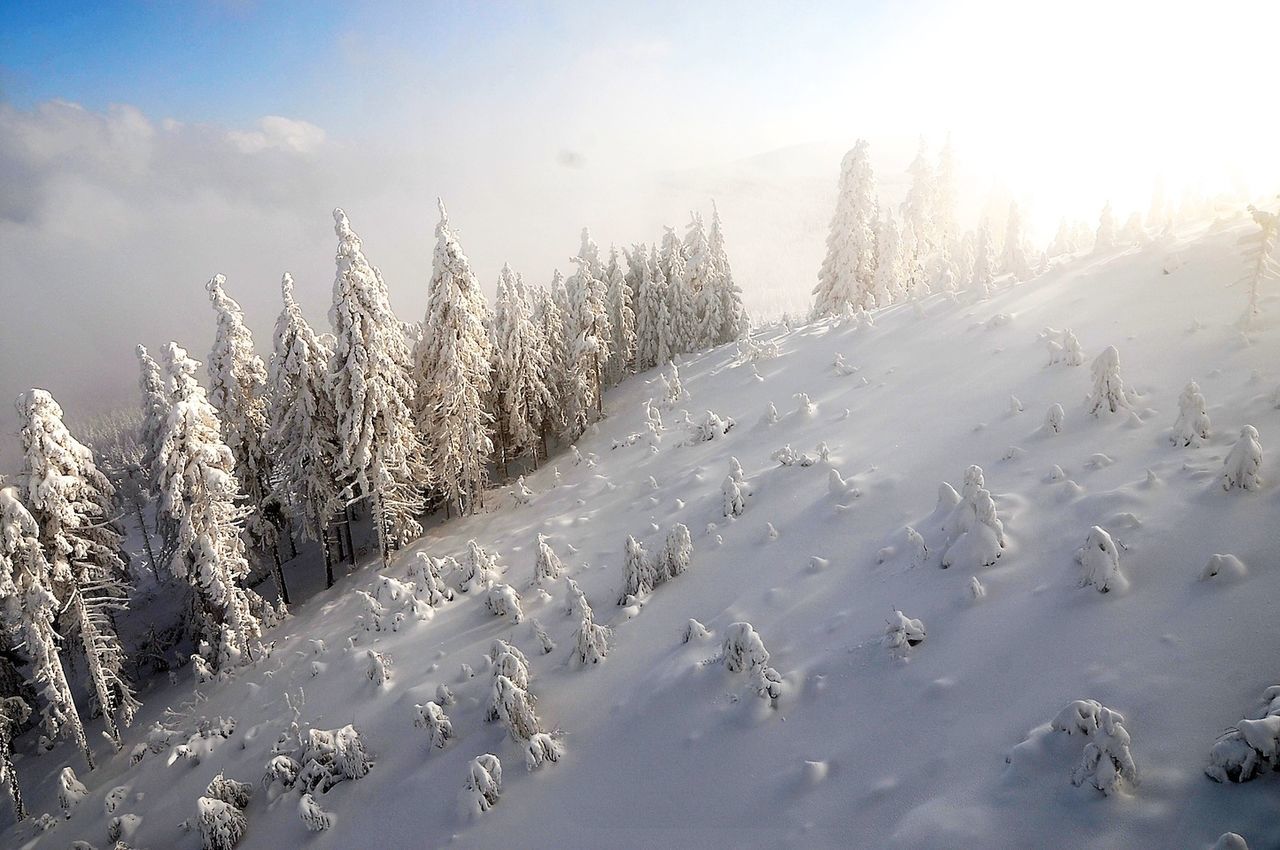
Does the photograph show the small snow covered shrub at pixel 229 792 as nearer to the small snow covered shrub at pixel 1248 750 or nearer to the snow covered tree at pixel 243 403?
the snow covered tree at pixel 243 403

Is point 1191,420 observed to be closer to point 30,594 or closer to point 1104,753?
point 1104,753

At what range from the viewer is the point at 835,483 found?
514 inches

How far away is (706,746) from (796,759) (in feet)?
4.59

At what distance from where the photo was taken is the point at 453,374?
24250 millimetres

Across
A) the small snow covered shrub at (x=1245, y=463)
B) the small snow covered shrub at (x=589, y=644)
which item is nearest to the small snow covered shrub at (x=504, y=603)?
the small snow covered shrub at (x=589, y=644)

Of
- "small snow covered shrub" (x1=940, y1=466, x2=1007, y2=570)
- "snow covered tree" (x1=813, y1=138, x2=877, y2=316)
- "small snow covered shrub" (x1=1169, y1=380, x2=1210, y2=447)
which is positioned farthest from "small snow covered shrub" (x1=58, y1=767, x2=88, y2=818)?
"snow covered tree" (x1=813, y1=138, x2=877, y2=316)

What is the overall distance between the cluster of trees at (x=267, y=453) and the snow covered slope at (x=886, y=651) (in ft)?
12.0

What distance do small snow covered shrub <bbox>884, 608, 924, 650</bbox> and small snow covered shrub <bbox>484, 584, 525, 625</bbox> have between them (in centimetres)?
915

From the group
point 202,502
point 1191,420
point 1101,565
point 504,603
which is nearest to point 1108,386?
point 1191,420

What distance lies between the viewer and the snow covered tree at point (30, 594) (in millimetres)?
15516

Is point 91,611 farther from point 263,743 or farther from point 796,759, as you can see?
point 796,759

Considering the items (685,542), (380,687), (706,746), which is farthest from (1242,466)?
(380,687)

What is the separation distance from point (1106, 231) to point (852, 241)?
731 inches

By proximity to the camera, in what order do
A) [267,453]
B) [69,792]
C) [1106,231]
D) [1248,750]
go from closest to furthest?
[1248,750] → [69,792] → [1106,231] → [267,453]
